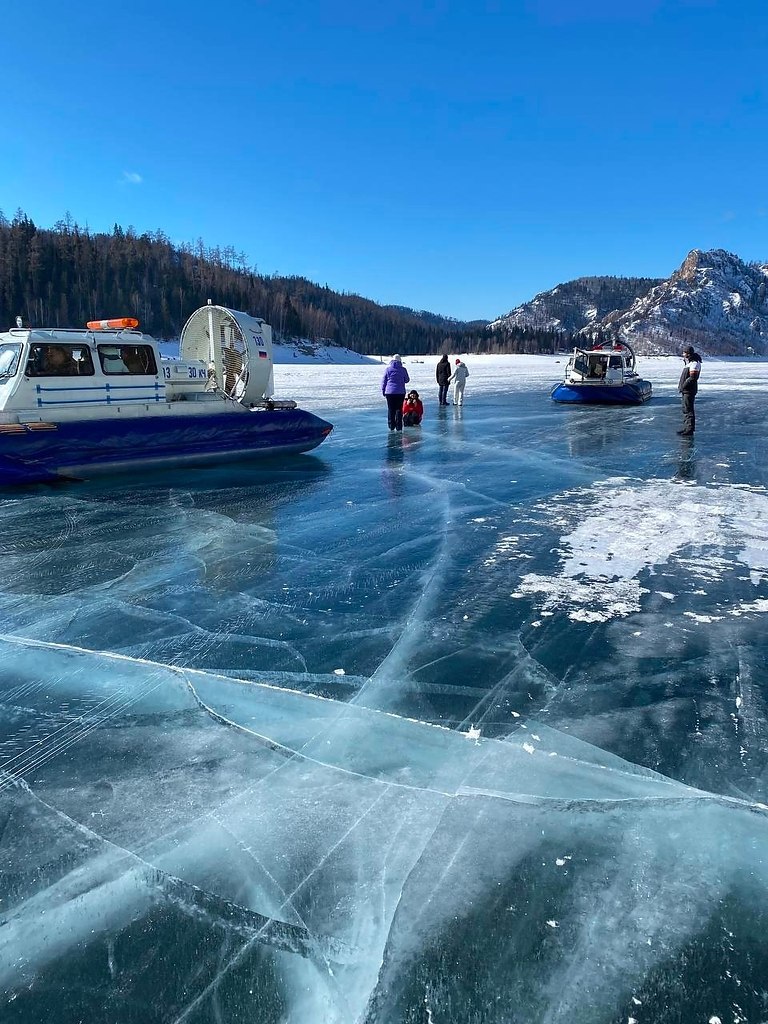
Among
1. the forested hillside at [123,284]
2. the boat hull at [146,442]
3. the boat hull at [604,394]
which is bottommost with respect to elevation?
the boat hull at [146,442]

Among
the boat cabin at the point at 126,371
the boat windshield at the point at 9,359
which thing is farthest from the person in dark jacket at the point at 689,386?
the boat windshield at the point at 9,359

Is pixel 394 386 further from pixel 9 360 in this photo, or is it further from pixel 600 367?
pixel 600 367

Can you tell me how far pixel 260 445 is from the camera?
10.7 meters

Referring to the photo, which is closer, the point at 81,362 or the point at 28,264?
the point at 81,362

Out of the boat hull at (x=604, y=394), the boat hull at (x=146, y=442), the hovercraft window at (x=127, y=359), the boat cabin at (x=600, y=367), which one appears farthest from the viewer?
the boat cabin at (x=600, y=367)

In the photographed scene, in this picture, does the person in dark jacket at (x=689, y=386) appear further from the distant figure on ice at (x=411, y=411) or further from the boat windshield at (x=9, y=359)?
the boat windshield at (x=9, y=359)

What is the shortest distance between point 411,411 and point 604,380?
852 cm

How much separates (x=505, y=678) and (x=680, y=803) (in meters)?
1.10

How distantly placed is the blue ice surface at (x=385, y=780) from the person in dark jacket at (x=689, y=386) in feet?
23.9

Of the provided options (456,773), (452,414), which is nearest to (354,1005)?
(456,773)

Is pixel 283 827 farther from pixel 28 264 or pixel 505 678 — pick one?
pixel 28 264

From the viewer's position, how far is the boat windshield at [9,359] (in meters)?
8.45

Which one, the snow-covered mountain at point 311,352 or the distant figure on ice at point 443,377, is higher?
the snow-covered mountain at point 311,352

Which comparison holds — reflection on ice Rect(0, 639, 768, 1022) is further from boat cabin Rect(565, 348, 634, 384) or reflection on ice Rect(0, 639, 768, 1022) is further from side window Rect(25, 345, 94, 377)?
boat cabin Rect(565, 348, 634, 384)
